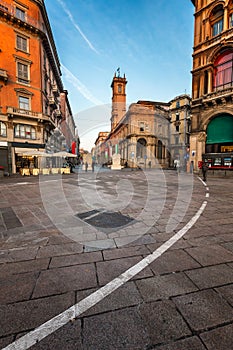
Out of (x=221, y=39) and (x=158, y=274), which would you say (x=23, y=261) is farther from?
(x=221, y=39)

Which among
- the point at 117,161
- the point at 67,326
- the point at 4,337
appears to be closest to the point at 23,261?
the point at 4,337

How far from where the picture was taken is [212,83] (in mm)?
20906

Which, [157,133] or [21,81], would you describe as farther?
[157,133]

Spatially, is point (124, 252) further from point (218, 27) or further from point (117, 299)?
point (218, 27)

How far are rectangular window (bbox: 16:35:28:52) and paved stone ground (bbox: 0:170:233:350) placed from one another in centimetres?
2641

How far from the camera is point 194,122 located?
74.1 ft

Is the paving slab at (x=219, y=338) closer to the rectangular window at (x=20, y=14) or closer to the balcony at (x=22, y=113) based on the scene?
the balcony at (x=22, y=113)

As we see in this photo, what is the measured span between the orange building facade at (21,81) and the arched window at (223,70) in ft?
74.2

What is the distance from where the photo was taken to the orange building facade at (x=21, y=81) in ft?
67.2

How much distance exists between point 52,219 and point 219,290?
395 cm

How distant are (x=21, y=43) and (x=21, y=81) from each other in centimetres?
486

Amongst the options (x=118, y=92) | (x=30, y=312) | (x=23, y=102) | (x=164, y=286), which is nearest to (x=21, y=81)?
(x=23, y=102)

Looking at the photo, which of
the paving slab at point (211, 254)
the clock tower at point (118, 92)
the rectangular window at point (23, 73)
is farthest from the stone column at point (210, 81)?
the clock tower at point (118, 92)

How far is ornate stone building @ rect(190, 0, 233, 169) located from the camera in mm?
19094
